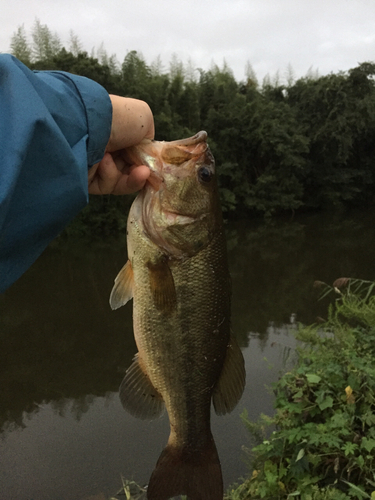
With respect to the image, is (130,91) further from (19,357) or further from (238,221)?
(19,357)

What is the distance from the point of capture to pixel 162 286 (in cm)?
152

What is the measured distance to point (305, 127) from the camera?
23.6 meters

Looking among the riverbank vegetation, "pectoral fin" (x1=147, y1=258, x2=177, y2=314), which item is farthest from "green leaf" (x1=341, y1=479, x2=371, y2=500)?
"pectoral fin" (x1=147, y1=258, x2=177, y2=314)

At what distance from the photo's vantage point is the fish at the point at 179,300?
1.55 meters

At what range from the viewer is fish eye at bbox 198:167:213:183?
1.59 meters

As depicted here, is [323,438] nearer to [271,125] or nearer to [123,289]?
[123,289]

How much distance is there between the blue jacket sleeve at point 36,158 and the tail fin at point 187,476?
3.43 feet

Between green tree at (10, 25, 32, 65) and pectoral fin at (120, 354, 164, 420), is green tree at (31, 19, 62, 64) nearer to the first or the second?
green tree at (10, 25, 32, 65)

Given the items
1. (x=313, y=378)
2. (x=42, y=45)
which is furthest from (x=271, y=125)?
(x=313, y=378)

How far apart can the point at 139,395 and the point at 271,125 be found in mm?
21910

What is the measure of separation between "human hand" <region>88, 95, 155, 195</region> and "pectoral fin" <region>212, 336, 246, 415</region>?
0.77m

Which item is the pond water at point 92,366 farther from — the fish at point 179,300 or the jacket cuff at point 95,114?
the jacket cuff at point 95,114

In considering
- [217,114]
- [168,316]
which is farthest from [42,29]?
[168,316]

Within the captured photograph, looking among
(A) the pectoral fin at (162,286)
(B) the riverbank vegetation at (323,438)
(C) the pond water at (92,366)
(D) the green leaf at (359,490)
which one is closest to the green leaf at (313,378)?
(B) the riverbank vegetation at (323,438)
